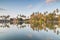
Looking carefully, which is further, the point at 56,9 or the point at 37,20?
the point at 37,20

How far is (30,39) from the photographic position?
159 inches

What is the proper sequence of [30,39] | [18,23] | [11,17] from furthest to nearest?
[18,23], [11,17], [30,39]

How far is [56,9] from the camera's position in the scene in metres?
6.27

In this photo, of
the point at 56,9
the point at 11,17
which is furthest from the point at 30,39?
the point at 56,9

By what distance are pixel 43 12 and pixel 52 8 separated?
421mm

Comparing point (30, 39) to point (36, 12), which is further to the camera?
point (36, 12)

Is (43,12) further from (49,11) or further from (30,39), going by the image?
(30,39)

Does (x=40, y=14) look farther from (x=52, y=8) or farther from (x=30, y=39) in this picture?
(x=30, y=39)

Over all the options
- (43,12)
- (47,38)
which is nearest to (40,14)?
(43,12)

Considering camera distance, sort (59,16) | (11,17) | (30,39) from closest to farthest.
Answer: (30,39) → (11,17) → (59,16)

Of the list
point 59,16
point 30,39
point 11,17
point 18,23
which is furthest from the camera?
point 18,23

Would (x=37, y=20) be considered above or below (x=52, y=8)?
below

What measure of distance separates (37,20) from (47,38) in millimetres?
3337

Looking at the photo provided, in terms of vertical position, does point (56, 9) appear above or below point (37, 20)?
above
